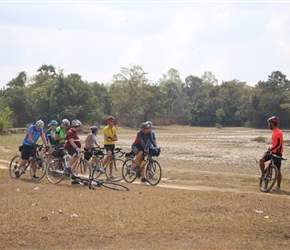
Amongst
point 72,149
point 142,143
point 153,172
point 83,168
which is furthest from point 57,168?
point 153,172

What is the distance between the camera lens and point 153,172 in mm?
14836

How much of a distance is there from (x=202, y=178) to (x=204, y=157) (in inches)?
369

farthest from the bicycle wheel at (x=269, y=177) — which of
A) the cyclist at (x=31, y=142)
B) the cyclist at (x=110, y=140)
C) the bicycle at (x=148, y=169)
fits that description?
the cyclist at (x=31, y=142)

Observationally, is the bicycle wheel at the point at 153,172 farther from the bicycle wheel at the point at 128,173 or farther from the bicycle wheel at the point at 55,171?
the bicycle wheel at the point at 55,171

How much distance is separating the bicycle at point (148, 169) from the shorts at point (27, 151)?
2.93 metres

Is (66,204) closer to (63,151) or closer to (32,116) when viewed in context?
(63,151)

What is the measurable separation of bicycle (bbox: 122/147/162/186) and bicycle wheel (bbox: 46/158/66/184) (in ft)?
6.42

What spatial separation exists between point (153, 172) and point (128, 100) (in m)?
79.8

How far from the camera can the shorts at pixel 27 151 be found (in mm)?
15281

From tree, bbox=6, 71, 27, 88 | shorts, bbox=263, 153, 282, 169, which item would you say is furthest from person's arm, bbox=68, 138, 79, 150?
tree, bbox=6, 71, 27, 88

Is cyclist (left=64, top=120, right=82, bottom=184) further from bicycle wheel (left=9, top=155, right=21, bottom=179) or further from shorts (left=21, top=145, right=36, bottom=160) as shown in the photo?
bicycle wheel (left=9, top=155, right=21, bottom=179)

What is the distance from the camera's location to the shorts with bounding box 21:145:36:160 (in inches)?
602

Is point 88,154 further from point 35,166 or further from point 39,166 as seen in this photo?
point 35,166

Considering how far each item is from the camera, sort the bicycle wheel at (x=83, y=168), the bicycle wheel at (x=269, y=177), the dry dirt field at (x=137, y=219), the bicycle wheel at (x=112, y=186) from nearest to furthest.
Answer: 1. the dry dirt field at (x=137, y=219)
2. the bicycle wheel at (x=112, y=186)
3. the bicycle wheel at (x=269, y=177)
4. the bicycle wheel at (x=83, y=168)
